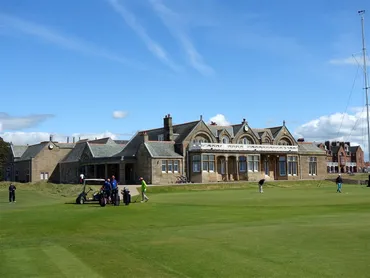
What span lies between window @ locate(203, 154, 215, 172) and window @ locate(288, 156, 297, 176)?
1841cm

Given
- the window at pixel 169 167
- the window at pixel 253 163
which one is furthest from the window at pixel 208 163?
the window at pixel 253 163

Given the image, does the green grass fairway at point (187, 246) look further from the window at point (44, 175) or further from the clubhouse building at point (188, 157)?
the window at point (44, 175)

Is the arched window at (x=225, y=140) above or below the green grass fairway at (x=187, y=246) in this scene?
above

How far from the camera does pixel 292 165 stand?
293 ft

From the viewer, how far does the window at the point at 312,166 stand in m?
92.9

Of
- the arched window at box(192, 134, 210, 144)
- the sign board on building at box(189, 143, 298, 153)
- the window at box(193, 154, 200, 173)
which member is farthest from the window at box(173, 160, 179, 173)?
the arched window at box(192, 134, 210, 144)

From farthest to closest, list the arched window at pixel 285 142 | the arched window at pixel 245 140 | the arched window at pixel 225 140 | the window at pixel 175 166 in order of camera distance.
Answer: the arched window at pixel 285 142
the arched window at pixel 245 140
the arched window at pixel 225 140
the window at pixel 175 166

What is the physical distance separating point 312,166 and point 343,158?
5971cm

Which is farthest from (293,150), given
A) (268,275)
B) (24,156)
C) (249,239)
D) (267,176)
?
(268,275)

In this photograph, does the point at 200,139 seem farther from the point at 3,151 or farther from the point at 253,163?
the point at 3,151

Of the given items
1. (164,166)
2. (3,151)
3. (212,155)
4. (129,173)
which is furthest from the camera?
(3,151)

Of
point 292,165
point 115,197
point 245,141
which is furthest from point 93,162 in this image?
point 115,197

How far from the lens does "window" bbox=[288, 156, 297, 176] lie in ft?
291

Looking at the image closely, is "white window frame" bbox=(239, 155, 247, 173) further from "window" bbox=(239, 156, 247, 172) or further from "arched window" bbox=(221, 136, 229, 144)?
"arched window" bbox=(221, 136, 229, 144)
